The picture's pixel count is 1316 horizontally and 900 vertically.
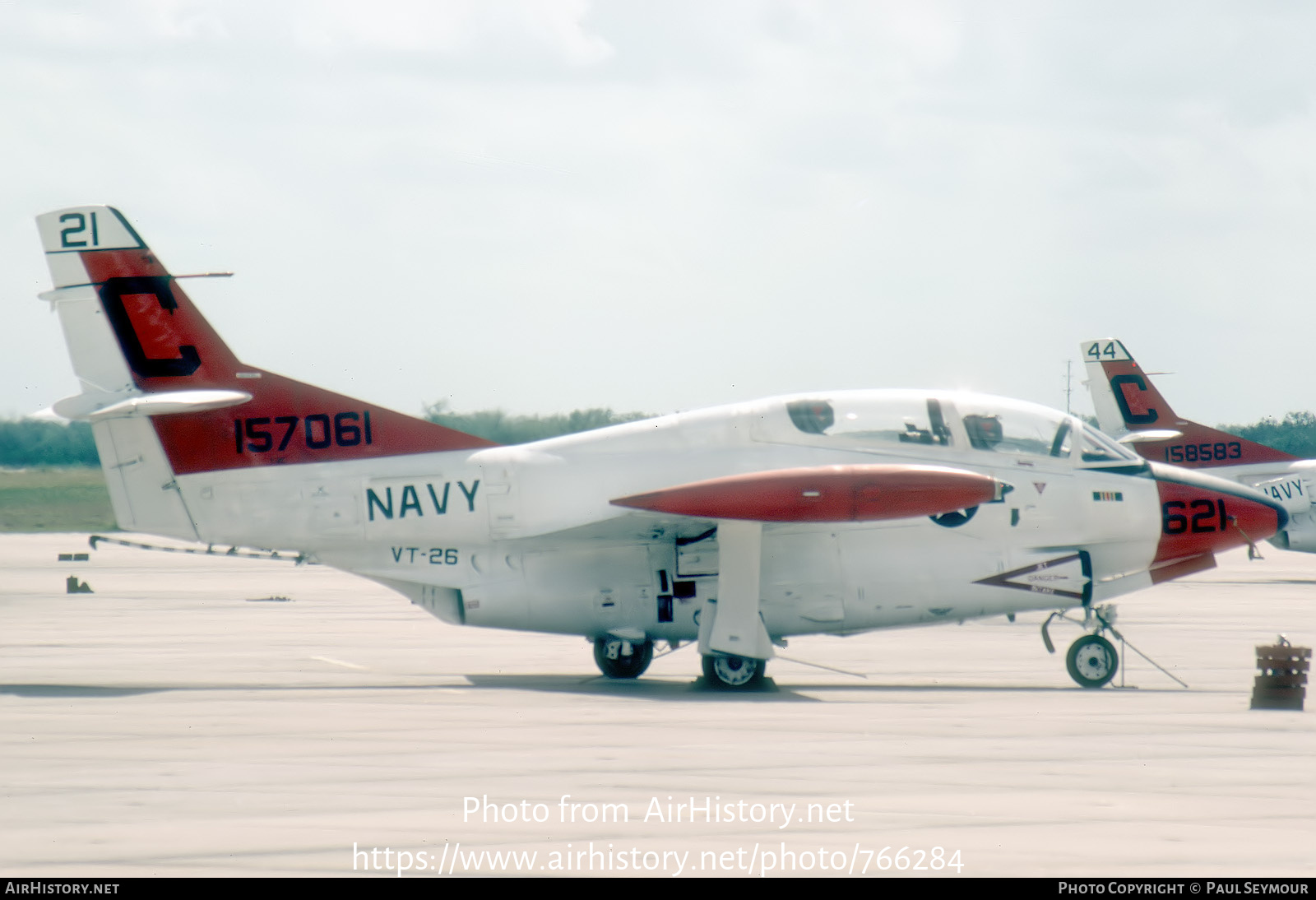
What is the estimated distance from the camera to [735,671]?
1470cm

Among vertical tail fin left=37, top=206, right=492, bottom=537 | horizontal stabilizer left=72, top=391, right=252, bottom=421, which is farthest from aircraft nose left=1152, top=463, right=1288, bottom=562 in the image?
horizontal stabilizer left=72, top=391, right=252, bottom=421

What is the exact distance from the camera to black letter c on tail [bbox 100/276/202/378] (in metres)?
14.9

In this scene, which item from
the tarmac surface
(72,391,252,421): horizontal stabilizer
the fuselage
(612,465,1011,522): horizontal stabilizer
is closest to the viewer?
the tarmac surface

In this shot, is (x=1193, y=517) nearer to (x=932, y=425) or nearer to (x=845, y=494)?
(x=932, y=425)


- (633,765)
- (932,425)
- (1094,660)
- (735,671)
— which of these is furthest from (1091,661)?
(633,765)

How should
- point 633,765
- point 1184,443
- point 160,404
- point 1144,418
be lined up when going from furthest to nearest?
point 1144,418
point 1184,443
point 160,404
point 633,765

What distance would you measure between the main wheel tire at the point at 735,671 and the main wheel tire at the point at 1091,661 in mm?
3326

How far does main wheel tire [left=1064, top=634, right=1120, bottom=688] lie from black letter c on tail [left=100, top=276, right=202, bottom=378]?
988cm

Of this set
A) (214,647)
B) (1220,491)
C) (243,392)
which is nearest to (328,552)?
(243,392)

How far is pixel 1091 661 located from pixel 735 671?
12.5 feet

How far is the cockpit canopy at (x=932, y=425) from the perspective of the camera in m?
15.0

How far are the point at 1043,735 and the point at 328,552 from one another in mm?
7742

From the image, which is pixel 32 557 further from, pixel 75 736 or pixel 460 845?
pixel 460 845

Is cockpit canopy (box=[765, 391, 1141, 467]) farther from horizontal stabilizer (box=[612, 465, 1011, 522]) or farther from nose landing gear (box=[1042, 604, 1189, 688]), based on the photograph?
nose landing gear (box=[1042, 604, 1189, 688])
